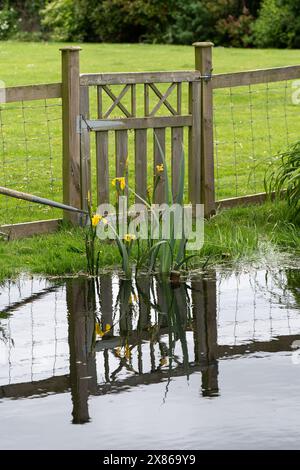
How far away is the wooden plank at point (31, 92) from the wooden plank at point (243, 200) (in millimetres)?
2012

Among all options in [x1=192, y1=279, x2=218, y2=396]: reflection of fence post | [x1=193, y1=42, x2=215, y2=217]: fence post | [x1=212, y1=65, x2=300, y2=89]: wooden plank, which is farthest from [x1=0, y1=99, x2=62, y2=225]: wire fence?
[x1=192, y1=279, x2=218, y2=396]: reflection of fence post

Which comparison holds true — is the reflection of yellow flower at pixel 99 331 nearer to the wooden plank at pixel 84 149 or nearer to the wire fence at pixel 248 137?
the wooden plank at pixel 84 149

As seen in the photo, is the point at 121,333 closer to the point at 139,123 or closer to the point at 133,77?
the point at 139,123

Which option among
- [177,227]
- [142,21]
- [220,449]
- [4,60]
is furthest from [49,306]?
[142,21]

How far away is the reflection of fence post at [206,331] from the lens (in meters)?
6.31

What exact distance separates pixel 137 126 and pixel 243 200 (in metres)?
Answer: 1.66

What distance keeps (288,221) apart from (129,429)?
4.73 metres

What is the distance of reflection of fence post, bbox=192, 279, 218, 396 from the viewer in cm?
631

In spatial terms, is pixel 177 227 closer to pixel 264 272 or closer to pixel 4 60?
pixel 264 272

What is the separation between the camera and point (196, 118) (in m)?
10.3

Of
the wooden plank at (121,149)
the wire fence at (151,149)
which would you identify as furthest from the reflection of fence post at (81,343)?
the wire fence at (151,149)

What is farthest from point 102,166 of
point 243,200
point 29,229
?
point 243,200
